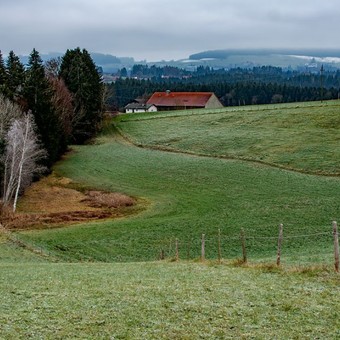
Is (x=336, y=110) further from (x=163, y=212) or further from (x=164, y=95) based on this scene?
(x=164, y=95)

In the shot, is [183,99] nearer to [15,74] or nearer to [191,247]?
[15,74]

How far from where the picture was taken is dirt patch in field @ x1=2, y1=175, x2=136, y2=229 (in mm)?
45531

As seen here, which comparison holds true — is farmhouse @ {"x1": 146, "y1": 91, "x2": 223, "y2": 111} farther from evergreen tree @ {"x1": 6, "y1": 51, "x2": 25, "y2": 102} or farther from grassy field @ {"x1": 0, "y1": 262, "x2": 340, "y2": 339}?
grassy field @ {"x1": 0, "y1": 262, "x2": 340, "y2": 339}

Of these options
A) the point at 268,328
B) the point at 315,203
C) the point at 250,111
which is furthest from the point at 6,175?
the point at 250,111

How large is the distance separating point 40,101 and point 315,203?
38.9 metres

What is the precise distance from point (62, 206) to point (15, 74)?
31.6m

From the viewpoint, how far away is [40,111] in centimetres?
6812

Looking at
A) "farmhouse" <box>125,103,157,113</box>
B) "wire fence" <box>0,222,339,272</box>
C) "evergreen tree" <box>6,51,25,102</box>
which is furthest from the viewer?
"farmhouse" <box>125,103,157,113</box>

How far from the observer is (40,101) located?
225ft

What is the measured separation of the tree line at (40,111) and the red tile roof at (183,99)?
134 ft

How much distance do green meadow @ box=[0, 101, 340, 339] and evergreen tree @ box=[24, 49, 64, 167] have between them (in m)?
3.59

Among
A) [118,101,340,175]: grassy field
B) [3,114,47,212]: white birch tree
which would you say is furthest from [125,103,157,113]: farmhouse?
[3,114,47,212]: white birch tree

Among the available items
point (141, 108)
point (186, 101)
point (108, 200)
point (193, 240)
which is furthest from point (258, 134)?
point (141, 108)

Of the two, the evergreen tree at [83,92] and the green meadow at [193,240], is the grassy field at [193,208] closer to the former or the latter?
the green meadow at [193,240]
